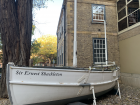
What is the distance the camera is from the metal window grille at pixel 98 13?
1032cm

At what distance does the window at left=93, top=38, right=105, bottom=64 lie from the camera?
9.91 meters

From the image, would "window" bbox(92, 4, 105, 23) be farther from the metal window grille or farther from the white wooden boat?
the white wooden boat

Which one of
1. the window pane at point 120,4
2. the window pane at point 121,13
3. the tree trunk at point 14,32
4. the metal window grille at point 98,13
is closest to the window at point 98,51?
the metal window grille at point 98,13

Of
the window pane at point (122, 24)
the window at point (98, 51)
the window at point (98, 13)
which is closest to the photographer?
the window pane at point (122, 24)

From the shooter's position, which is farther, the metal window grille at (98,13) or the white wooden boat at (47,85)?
the metal window grille at (98,13)

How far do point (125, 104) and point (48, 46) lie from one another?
107 feet

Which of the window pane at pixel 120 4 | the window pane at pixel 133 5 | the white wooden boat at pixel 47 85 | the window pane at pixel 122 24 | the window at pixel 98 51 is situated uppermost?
the window pane at pixel 120 4

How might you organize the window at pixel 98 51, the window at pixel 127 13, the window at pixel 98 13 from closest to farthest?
1. the window at pixel 127 13
2. the window at pixel 98 51
3. the window at pixel 98 13

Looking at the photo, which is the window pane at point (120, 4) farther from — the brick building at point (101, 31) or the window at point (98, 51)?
the window at point (98, 51)

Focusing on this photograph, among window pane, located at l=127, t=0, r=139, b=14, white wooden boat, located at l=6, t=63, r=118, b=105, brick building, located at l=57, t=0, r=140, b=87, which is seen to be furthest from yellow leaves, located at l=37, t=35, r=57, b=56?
white wooden boat, located at l=6, t=63, r=118, b=105

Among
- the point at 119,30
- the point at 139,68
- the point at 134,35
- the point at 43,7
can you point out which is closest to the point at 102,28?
the point at 119,30

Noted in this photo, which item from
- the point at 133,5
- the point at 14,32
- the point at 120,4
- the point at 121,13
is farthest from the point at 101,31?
the point at 14,32

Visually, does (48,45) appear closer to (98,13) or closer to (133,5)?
(98,13)

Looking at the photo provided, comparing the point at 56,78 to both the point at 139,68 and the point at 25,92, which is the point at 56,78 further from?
the point at 139,68
